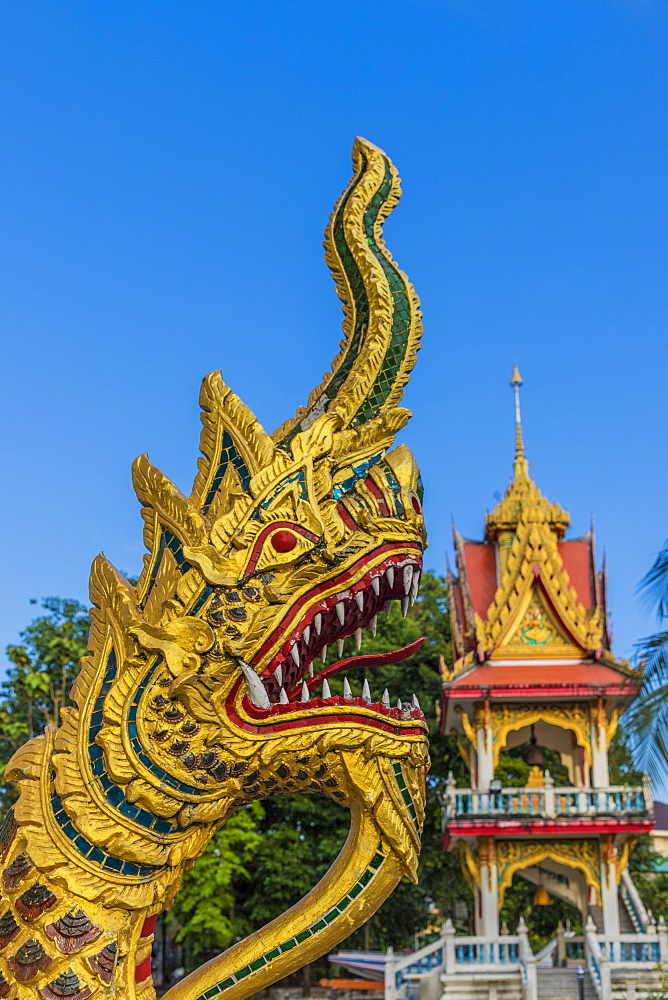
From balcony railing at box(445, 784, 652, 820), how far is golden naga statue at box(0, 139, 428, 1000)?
43.9 feet

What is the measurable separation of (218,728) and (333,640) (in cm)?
70

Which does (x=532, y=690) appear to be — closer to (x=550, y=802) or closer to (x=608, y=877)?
(x=550, y=802)

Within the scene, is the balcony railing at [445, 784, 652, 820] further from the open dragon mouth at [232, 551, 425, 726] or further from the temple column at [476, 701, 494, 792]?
the open dragon mouth at [232, 551, 425, 726]

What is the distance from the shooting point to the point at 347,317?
5.21 metres

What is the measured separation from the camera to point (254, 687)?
4.15 meters

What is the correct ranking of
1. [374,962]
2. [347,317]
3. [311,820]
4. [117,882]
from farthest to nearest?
[311,820] → [374,962] → [347,317] → [117,882]

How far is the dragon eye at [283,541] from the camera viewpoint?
4.34 metres

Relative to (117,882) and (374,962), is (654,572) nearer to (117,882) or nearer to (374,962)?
(117,882)

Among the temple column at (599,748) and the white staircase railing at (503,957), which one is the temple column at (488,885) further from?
the temple column at (599,748)

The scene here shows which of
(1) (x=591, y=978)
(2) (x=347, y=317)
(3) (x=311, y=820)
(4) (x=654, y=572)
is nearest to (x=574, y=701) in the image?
(1) (x=591, y=978)

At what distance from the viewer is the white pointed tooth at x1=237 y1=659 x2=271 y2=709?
4141 millimetres

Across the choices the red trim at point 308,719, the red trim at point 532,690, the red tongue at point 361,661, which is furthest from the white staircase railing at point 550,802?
the red trim at point 308,719

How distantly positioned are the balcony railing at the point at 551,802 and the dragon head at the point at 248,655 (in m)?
13.3

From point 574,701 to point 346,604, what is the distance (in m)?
14.7
